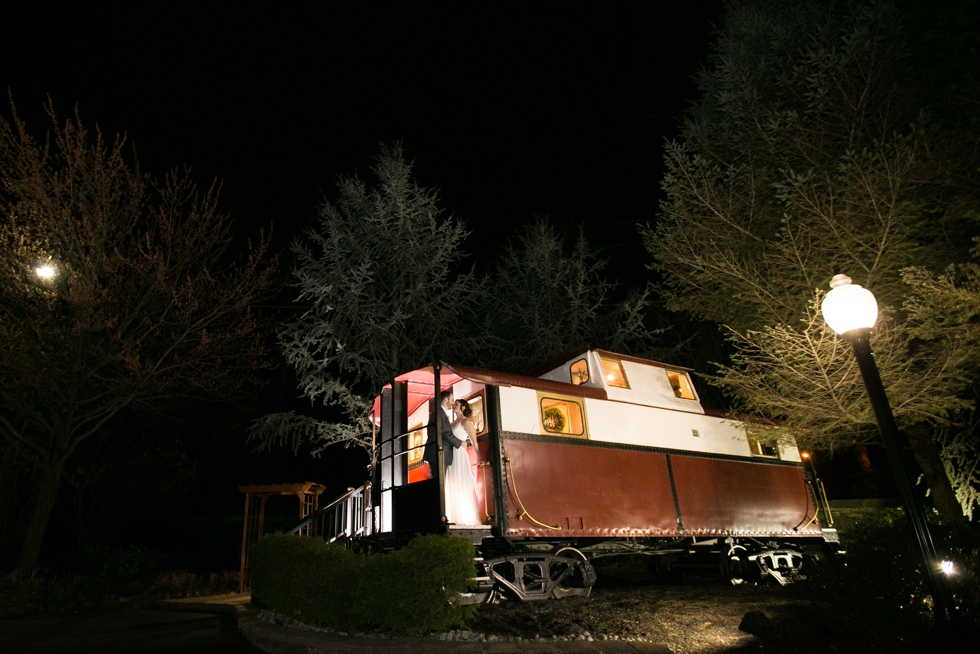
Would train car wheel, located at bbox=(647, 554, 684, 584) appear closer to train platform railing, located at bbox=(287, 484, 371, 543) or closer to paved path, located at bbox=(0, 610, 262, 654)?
train platform railing, located at bbox=(287, 484, 371, 543)

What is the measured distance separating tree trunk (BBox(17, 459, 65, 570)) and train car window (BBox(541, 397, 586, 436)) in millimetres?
11599

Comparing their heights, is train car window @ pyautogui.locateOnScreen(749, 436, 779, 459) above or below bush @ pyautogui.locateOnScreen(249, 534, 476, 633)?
above

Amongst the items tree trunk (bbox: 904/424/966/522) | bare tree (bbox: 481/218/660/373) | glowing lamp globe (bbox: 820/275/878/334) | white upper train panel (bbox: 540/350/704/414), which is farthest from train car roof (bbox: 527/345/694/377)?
bare tree (bbox: 481/218/660/373)

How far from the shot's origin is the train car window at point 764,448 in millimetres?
11273

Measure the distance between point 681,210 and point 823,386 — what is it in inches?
154

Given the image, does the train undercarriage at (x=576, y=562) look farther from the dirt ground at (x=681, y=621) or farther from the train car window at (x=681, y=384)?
the train car window at (x=681, y=384)

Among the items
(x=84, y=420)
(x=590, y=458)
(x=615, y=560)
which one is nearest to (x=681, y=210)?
(x=590, y=458)

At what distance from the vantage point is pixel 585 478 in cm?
824

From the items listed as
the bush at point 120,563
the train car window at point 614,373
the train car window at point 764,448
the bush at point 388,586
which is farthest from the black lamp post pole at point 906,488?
the bush at point 120,563

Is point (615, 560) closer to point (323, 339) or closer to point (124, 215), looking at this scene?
point (323, 339)

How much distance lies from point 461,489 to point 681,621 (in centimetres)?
325

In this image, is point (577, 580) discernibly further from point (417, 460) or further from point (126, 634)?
point (126, 634)

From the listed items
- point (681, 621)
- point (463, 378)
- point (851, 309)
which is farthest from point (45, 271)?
point (851, 309)

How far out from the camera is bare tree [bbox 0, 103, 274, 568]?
38.6 ft
